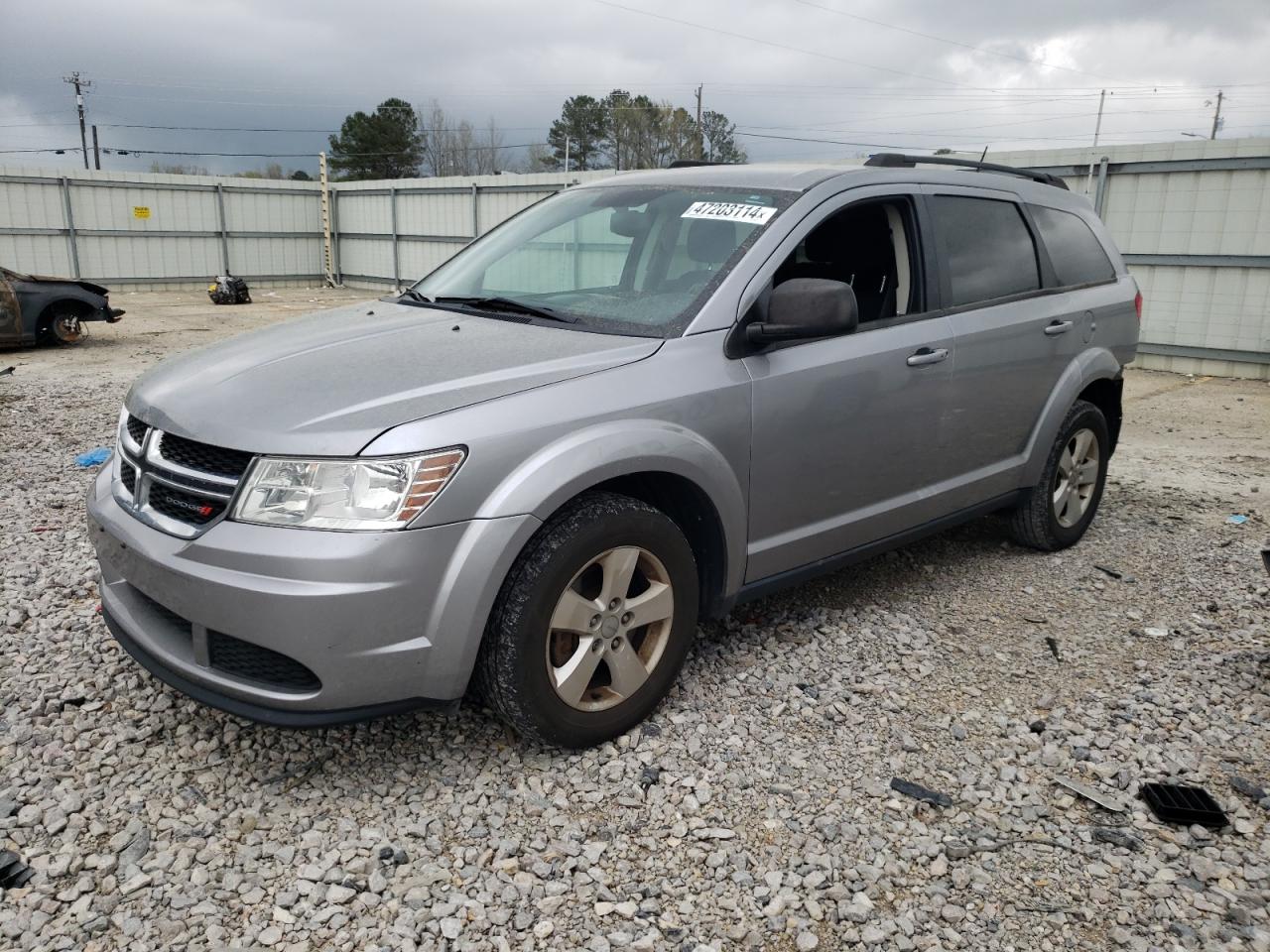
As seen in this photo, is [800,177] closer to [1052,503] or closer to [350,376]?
[350,376]

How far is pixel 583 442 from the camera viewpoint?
2816 mm

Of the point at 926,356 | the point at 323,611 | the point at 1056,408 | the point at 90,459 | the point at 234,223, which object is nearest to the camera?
the point at 323,611

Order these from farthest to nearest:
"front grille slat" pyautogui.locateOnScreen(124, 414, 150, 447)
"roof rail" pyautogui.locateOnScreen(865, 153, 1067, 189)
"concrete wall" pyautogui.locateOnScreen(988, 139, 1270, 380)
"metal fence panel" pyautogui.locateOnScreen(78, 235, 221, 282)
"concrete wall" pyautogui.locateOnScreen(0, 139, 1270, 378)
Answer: "metal fence panel" pyautogui.locateOnScreen(78, 235, 221, 282) < "concrete wall" pyautogui.locateOnScreen(0, 139, 1270, 378) < "concrete wall" pyautogui.locateOnScreen(988, 139, 1270, 380) < "roof rail" pyautogui.locateOnScreen(865, 153, 1067, 189) < "front grille slat" pyautogui.locateOnScreen(124, 414, 150, 447)

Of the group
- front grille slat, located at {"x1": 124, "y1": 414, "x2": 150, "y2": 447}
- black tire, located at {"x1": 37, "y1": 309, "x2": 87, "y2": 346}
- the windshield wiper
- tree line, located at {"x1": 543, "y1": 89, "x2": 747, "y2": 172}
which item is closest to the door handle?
the windshield wiper

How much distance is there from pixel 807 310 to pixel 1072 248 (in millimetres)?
2416

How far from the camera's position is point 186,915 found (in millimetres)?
2383

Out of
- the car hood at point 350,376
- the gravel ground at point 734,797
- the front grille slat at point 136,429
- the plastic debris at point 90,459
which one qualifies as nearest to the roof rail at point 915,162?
the car hood at point 350,376

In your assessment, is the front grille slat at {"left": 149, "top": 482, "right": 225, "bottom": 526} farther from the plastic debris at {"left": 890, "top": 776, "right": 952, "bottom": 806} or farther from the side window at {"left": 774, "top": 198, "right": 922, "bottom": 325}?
the side window at {"left": 774, "top": 198, "right": 922, "bottom": 325}

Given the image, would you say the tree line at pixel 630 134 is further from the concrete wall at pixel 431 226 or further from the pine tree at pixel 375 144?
the concrete wall at pixel 431 226

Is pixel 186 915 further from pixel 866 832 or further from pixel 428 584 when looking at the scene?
pixel 866 832

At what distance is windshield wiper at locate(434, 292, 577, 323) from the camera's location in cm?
343

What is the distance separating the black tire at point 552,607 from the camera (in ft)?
9.03

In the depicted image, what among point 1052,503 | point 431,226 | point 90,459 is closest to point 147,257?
point 431,226

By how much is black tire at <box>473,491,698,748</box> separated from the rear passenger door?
163cm
